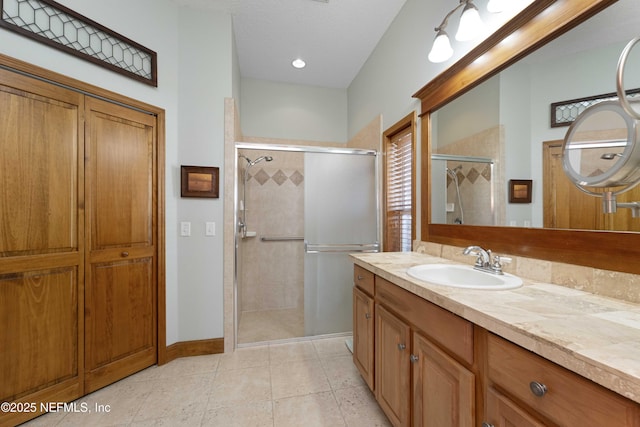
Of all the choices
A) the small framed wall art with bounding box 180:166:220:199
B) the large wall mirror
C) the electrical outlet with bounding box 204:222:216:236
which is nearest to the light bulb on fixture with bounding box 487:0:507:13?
the large wall mirror

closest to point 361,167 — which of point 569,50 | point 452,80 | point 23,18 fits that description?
point 452,80

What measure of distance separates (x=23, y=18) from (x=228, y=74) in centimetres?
116

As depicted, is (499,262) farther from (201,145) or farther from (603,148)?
(201,145)

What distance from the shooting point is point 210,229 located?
2.15m

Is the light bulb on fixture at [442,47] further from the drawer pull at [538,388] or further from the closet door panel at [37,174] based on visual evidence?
the closet door panel at [37,174]

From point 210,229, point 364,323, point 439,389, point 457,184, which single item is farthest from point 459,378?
point 210,229

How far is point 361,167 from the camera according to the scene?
8.25 ft

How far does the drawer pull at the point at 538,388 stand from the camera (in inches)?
23.1

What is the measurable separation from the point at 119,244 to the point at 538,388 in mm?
2277

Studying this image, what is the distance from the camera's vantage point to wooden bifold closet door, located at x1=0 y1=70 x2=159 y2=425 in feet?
4.56

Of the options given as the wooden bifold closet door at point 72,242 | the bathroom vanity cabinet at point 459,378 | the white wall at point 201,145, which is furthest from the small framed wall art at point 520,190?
the wooden bifold closet door at point 72,242

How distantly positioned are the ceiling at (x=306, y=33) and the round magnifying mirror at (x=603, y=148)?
70.1 inches

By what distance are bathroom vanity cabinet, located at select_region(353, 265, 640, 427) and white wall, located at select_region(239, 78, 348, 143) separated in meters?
2.43

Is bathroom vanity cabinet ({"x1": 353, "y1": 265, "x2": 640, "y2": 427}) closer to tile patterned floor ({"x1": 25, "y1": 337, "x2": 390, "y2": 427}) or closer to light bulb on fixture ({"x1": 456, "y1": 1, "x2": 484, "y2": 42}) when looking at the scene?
tile patterned floor ({"x1": 25, "y1": 337, "x2": 390, "y2": 427})
